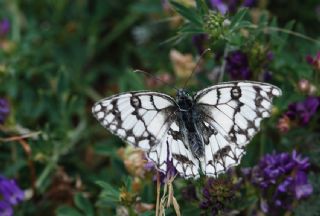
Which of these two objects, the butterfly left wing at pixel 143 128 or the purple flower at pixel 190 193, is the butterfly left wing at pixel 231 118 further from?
the purple flower at pixel 190 193

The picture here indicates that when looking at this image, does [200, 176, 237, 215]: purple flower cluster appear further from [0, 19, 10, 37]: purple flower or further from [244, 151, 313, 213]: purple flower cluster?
[0, 19, 10, 37]: purple flower

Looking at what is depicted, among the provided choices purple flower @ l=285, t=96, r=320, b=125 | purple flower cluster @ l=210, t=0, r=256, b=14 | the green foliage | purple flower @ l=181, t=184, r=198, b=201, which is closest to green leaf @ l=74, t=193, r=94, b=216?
the green foliage

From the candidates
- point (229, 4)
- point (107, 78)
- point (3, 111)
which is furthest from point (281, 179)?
point (107, 78)

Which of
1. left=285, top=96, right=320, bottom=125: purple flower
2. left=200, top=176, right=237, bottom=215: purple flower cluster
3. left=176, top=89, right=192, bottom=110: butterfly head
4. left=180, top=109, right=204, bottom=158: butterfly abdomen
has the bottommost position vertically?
left=200, top=176, right=237, bottom=215: purple flower cluster

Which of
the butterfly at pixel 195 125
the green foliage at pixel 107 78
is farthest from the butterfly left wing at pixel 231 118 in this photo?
the green foliage at pixel 107 78

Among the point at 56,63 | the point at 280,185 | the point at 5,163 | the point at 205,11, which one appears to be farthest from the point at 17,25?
the point at 280,185

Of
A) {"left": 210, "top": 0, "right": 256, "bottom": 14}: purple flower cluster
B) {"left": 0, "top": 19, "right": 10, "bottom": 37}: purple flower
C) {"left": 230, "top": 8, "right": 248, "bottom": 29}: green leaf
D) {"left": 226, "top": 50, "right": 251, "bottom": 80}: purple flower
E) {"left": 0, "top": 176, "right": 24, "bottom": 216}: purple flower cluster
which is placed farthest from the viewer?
{"left": 0, "top": 19, "right": 10, "bottom": 37}: purple flower
